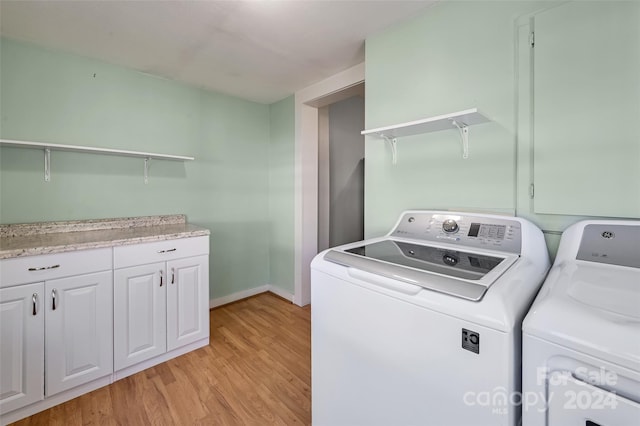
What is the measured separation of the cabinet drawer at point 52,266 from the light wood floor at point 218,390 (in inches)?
30.1

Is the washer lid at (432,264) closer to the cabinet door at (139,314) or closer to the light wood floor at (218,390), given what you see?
the light wood floor at (218,390)

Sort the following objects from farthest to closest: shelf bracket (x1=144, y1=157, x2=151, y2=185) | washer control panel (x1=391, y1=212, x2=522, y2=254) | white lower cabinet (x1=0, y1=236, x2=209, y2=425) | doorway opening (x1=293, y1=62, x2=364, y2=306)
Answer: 1. doorway opening (x1=293, y1=62, x2=364, y2=306)
2. shelf bracket (x1=144, y1=157, x2=151, y2=185)
3. white lower cabinet (x1=0, y1=236, x2=209, y2=425)
4. washer control panel (x1=391, y1=212, x2=522, y2=254)

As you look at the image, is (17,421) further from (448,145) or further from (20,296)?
(448,145)

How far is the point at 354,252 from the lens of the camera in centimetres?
121

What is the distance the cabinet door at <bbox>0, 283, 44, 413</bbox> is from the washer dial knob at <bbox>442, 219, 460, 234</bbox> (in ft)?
7.17

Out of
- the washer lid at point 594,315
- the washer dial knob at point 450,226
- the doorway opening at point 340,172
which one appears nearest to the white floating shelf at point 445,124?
the washer dial knob at point 450,226

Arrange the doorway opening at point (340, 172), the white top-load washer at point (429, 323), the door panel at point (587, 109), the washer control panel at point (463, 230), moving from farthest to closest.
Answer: the doorway opening at point (340, 172) < the washer control panel at point (463, 230) < the door panel at point (587, 109) < the white top-load washer at point (429, 323)

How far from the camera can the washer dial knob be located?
4.32 ft

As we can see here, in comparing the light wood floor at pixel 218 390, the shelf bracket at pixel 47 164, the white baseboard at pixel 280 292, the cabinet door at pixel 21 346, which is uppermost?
the shelf bracket at pixel 47 164

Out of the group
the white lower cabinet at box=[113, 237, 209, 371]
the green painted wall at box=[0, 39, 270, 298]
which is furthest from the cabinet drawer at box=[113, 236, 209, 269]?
the green painted wall at box=[0, 39, 270, 298]

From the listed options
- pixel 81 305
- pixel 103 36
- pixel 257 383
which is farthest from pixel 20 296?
pixel 103 36

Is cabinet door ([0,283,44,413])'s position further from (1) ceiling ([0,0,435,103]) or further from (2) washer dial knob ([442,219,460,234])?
(2) washer dial knob ([442,219,460,234])

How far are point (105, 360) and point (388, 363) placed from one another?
1800mm

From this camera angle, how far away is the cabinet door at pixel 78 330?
4.99 feet
